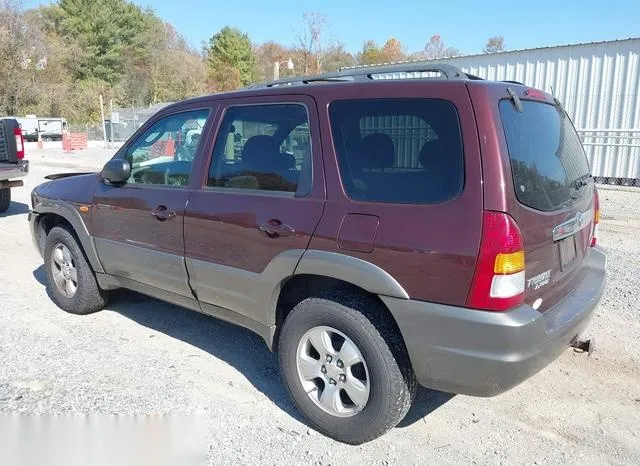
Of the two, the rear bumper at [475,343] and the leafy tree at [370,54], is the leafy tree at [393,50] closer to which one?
the leafy tree at [370,54]

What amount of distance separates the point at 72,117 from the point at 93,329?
45.1m

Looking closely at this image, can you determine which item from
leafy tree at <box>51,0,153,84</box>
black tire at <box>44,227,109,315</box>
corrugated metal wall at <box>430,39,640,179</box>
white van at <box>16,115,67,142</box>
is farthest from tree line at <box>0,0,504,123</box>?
black tire at <box>44,227,109,315</box>

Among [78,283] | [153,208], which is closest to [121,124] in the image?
[78,283]

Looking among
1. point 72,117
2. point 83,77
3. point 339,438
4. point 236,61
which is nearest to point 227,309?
point 339,438

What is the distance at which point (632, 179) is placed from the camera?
12.3 meters

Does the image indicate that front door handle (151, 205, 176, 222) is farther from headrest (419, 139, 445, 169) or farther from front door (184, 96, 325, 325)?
headrest (419, 139, 445, 169)

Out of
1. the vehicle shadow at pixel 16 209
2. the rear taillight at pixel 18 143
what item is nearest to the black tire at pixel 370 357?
the rear taillight at pixel 18 143

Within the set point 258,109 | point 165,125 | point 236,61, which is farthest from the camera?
point 236,61

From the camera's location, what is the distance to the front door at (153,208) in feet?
11.9

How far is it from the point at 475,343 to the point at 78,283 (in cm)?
350

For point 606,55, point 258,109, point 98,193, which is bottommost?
point 98,193

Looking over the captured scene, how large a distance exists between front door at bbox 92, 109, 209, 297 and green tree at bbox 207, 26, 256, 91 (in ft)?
197

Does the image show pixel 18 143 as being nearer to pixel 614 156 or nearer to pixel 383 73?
pixel 383 73

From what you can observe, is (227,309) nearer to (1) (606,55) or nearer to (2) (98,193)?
(2) (98,193)
